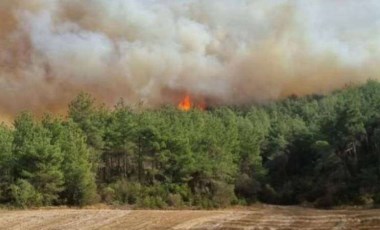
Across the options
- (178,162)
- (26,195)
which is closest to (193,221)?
(26,195)

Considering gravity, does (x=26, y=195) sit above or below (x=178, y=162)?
below

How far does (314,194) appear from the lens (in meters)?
88.1

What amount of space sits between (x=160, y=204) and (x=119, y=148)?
16.5 m

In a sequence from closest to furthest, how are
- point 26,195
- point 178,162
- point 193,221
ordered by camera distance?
1. point 193,221
2. point 26,195
3. point 178,162

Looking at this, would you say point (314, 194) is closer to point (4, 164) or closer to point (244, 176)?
point (244, 176)

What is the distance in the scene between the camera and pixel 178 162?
86625 mm

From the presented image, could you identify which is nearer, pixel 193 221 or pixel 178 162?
pixel 193 221

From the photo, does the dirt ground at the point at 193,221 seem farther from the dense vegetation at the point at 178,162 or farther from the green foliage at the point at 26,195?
the dense vegetation at the point at 178,162

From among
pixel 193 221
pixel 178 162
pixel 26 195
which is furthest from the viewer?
pixel 178 162

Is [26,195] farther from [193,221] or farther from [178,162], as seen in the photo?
[193,221]

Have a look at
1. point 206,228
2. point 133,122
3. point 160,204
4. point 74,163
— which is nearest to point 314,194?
point 160,204

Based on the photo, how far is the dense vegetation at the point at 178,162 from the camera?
75688mm

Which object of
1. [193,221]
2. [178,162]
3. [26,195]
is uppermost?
[178,162]

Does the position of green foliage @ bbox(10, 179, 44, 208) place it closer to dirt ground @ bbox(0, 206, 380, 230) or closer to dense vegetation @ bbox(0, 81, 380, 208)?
dense vegetation @ bbox(0, 81, 380, 208)
